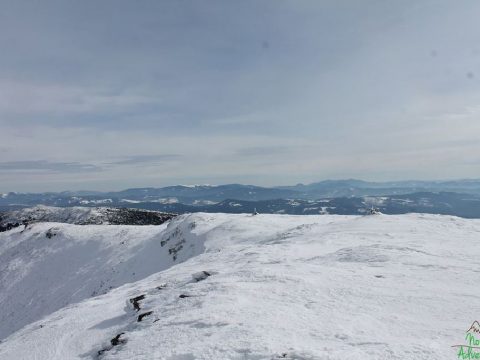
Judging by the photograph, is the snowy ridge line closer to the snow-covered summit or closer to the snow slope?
the snow-covered summit

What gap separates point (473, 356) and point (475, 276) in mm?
7201

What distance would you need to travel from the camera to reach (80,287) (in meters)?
49.0

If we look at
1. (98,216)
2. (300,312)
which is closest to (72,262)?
(300,312)

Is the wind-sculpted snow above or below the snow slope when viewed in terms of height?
below

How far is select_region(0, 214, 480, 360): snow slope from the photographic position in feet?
26.0

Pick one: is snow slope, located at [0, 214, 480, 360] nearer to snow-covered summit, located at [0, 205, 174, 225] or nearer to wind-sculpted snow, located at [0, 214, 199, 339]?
wind-sculpted snow, located at [0, 214, 199, 339]

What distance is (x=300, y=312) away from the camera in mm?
10094

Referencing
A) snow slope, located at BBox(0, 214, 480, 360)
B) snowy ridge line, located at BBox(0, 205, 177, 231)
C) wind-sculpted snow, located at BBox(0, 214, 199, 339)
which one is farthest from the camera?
snowy ridge line, located at BBox(0, 205, 177, 231)

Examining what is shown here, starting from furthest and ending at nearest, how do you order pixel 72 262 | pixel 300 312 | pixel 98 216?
pixel 98 216, pixel 72 262, pixel 300 312

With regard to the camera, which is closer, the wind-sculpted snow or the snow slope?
the snow slope

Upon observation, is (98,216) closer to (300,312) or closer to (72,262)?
(72,262)

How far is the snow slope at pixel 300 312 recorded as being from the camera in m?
7.93

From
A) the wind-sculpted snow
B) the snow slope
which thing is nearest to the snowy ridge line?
the wind-sculpted snow

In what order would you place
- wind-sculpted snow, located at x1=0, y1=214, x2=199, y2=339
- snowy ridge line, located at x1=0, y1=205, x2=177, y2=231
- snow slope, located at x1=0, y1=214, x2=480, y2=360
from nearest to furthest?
snow slope, located at x1=0, y1=214, x2=480, y2=360
wind-sculpted snow, located at x1=0, y1=214, x2=199, y2=339
snowy ridge line, located at x1=0, y1=205, x2=177, y2=231
